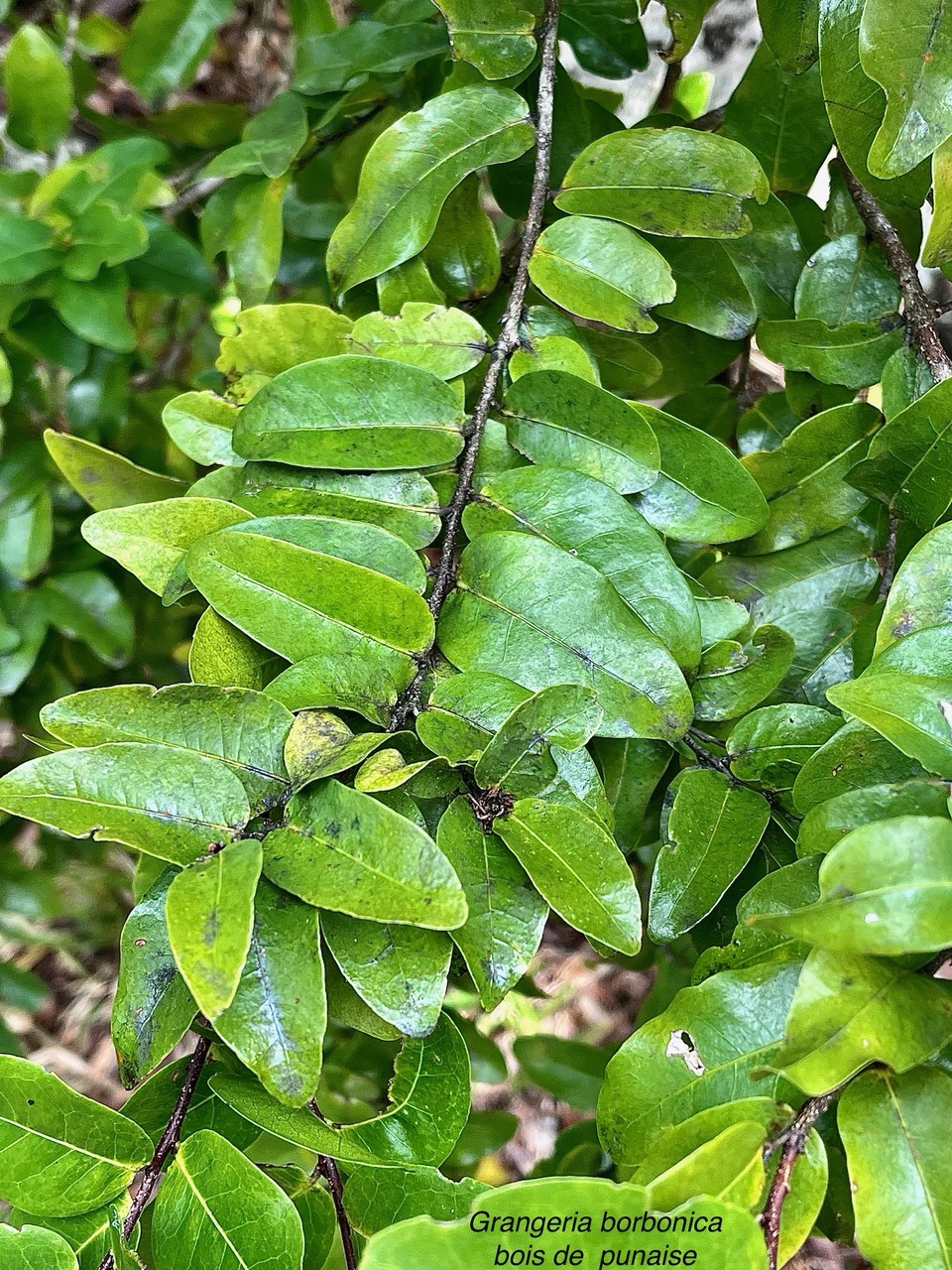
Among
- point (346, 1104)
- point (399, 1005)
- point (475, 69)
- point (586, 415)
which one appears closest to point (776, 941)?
point (399, 1005)

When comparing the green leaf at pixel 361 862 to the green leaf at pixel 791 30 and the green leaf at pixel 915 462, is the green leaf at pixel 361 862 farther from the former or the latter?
the green leaf at pixel 791 30

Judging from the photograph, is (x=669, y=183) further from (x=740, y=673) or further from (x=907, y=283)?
(x=740, y=673)

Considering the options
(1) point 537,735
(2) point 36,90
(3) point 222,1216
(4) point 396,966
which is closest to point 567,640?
(1) point 537,735

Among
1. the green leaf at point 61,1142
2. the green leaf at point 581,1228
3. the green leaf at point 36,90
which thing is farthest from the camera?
the green leaf at point 36,90

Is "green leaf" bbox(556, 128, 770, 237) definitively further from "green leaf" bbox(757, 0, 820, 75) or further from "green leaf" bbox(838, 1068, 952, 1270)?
"green leaf" bbox(838, 1068, 952, 1270)

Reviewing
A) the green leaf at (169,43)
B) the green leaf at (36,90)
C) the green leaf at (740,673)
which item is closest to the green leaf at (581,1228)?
the green leaf at (740,673)

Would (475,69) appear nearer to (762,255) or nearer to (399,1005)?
(762,255)

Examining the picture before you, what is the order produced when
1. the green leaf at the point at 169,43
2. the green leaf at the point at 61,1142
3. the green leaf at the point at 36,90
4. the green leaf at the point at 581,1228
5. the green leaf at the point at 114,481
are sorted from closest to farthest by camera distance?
the green leaf at the point at 581,1228 < the green leaf at the point at 61,1142 < the green leaf at the point at 114,481 < the green leaf at the point at 36,90 < the green leaf at the point at 169,43
